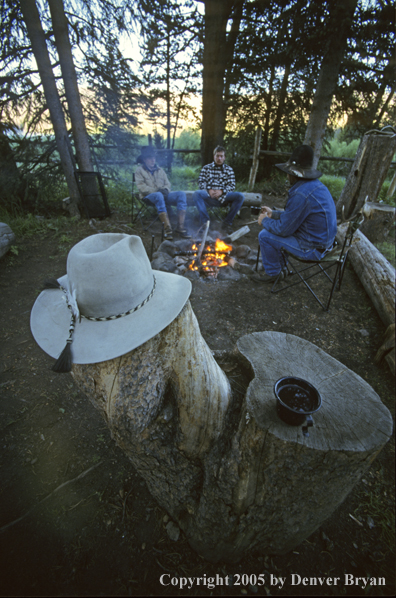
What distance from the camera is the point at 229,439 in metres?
1.59

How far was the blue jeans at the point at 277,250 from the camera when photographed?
398 cm

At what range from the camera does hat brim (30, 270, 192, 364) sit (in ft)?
3.89

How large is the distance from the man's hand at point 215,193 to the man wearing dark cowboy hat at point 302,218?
273 cm

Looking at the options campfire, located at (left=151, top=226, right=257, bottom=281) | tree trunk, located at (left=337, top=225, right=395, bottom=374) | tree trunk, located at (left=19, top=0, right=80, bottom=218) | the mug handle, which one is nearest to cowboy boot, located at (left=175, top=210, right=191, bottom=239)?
campfire, located at (left=151, top=226, right=257, bottom=281)

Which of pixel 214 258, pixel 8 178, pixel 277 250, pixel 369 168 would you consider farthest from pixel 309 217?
pixel 8 178

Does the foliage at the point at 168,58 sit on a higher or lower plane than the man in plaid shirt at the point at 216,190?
higher

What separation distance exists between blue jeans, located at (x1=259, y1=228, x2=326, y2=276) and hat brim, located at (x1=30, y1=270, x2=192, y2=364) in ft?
10.3

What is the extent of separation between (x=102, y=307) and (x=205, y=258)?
4.33 meters

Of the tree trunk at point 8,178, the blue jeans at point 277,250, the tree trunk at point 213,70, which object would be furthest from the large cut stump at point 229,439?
the tree trunk at point 213,70

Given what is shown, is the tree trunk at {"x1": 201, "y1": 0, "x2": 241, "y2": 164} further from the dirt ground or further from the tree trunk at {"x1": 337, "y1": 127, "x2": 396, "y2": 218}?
the dirt ground

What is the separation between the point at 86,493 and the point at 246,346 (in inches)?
65.6

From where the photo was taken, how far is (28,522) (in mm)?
1840

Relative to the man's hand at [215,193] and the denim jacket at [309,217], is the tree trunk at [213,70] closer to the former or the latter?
the man's hand at [215,193]

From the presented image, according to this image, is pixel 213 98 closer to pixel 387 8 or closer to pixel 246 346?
pixel 387 8
